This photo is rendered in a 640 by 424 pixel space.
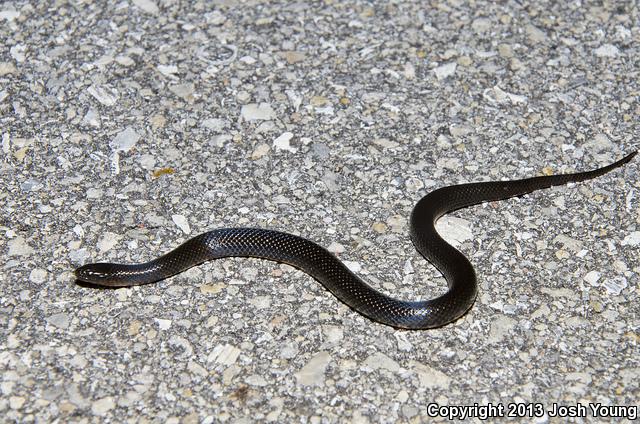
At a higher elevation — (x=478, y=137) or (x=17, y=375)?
(x=478, y=137)

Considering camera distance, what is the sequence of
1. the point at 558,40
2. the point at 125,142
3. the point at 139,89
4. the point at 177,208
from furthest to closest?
1. the point at 558,40
2. the point at 139,89
3. the point at 125,142
4. the point at 177,208

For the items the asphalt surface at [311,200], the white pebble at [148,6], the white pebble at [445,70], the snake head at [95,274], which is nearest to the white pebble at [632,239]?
the asphalt surface at [311,200]

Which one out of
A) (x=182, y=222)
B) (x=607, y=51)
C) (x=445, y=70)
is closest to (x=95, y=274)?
(x=182, y=222)

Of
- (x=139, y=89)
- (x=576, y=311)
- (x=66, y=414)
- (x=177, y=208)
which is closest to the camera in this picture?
(x=66, y=414)

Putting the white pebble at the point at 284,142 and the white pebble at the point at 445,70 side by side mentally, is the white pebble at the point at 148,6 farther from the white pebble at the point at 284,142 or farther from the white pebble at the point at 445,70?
the white pebble at the point at 445,70

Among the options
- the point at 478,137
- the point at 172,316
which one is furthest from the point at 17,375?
the point at 478,137

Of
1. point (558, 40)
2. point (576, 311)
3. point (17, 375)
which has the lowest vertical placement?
point (17, 375)

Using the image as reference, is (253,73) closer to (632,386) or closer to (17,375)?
(17,375)

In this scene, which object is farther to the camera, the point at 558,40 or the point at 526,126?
the point at 558,40
